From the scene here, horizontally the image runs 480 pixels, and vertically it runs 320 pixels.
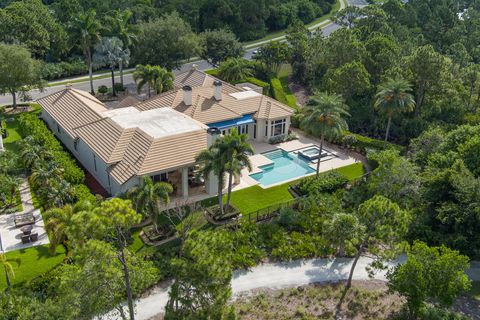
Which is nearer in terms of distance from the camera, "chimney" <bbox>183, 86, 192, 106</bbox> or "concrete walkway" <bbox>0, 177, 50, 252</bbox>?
"concrete walkway" <bbox>0, 177, 50, 252</bbox>

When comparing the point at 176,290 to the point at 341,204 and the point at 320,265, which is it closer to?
the point at 320,265

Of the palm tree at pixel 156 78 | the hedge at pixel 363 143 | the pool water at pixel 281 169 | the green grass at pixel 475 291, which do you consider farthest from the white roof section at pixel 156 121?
the green grass at pixel 475 291

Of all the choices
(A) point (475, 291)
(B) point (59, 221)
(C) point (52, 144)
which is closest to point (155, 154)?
(B) point (59, 221)

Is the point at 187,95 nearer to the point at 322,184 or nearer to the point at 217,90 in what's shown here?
the point at 217,90

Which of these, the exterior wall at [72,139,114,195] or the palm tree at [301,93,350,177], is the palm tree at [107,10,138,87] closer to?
the exterior wall at [72,139,114,195]

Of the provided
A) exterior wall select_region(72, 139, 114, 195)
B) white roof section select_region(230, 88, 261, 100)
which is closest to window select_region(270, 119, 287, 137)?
white roof section select_region(230, 88, 261, 100)

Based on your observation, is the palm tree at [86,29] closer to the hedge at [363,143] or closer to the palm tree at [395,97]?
the hedge at [363,143]
